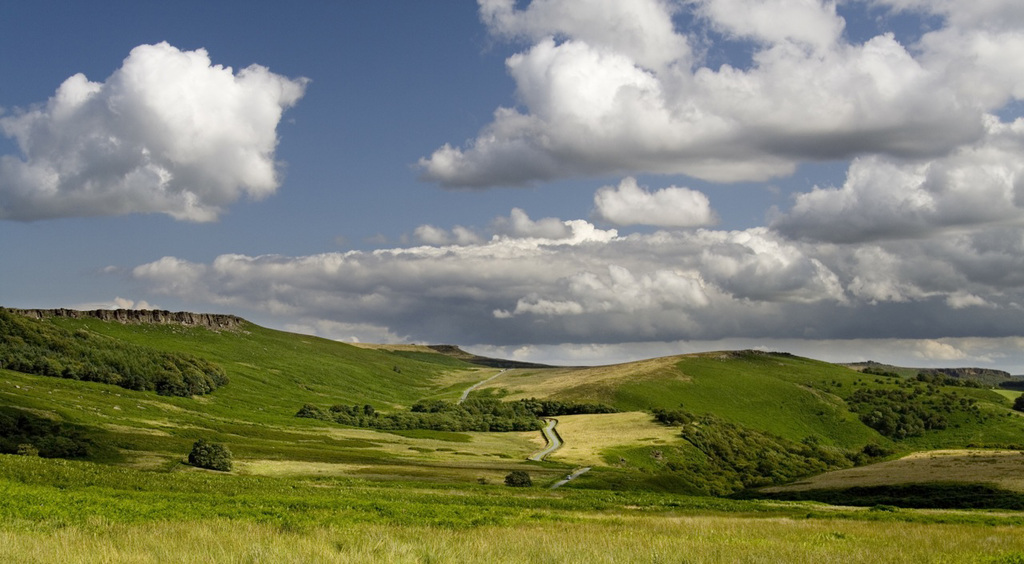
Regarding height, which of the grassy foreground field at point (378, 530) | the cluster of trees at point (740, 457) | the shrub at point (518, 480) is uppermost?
the grassy foreground field at point (378, 530)

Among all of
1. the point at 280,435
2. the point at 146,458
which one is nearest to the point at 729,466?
the point at 280,435

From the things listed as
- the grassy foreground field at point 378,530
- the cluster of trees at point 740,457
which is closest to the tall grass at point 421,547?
the grassy foreground field at point 378,530

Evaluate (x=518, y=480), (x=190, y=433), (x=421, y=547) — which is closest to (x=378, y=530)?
(x=421, y=547)

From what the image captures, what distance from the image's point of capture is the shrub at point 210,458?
7675 cm

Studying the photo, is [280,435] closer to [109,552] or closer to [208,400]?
[208,400]

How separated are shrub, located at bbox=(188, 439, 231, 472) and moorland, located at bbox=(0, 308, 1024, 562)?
7.89ft

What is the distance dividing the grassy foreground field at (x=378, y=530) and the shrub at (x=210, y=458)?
25212 mm

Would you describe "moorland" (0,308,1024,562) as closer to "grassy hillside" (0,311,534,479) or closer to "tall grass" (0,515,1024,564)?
"tall grass" (0,515,1024,564)

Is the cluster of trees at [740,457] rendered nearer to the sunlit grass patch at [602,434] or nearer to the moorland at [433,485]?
the moorland at [433,485]

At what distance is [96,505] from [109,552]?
17623 millimetres

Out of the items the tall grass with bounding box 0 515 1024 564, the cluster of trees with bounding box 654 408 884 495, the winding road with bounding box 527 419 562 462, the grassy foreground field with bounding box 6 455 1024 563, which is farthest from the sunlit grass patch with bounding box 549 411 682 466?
Result: the tall grass with bounding box 0 515 1024 564

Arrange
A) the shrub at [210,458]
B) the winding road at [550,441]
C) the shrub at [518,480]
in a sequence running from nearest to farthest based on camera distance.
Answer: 1. the shrub at [210,458]
2. the shrub at [518,480]
3. the winding road at [550,441]

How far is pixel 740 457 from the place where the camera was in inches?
5531

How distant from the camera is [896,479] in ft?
272
